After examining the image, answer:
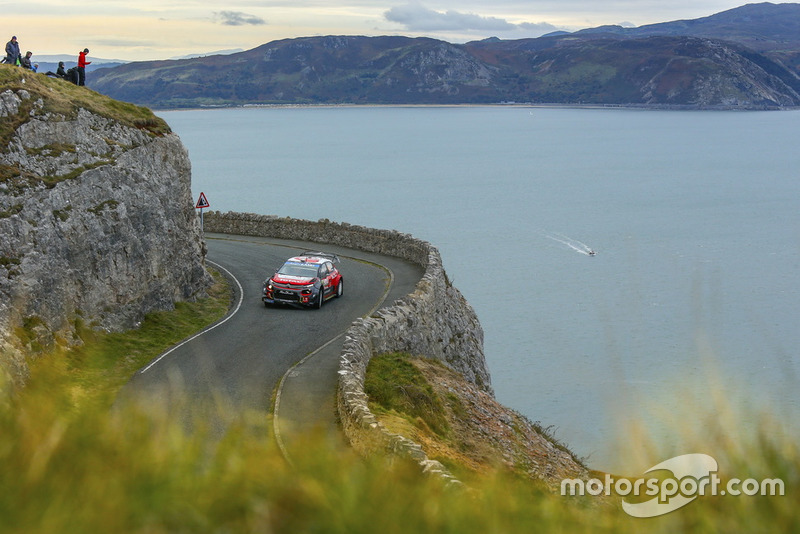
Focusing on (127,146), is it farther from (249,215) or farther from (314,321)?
(249,215)

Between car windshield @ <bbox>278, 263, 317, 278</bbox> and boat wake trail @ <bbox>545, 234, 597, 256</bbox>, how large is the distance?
214 feet

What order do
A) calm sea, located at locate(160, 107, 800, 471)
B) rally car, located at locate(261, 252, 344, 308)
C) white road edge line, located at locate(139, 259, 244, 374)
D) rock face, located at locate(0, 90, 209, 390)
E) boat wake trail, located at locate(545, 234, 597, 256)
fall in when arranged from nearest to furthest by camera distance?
rock face, located at locate(0, 90, 209, 390) → white road edge line, located at locate(139, 259, 244, 374) → rally car, located at locate(261, 252, 344, 308) → calm sea, located at locate(160, 107, 800, 471) → boat wake trail, located at locate(545, 234, 597, 256)

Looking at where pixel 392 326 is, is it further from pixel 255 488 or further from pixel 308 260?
pixel 255 488

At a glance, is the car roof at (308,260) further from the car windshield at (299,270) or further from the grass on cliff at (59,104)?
the grass on cliff at (59,104)

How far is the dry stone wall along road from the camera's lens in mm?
22453

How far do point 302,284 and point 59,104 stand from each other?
35.8 ft

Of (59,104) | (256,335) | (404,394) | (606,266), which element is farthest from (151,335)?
(606,266)

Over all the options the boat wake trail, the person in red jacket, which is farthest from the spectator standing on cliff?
the boat wake trail

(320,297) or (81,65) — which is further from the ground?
(81,65)

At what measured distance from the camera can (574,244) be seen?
100688mm

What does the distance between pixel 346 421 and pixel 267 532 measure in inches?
590

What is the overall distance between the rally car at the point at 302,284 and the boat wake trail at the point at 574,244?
2546 inches

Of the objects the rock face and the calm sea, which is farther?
the calm sea

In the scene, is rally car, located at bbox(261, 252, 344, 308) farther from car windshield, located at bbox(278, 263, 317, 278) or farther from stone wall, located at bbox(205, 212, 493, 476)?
stone wall, located at bbox(205, 212, 493, 476)
